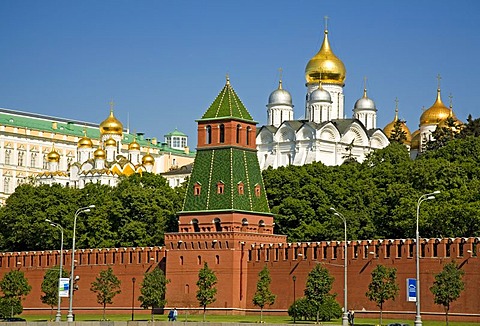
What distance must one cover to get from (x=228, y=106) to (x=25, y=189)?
101 feet

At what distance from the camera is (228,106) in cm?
8544

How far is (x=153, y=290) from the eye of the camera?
8150 centimetres

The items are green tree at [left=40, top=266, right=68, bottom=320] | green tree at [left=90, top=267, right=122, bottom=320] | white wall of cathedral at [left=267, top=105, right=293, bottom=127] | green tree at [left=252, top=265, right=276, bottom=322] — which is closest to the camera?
green tree at [left=252, top=265, right=276, bottom=322]

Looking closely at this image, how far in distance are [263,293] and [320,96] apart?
5356 centimetres

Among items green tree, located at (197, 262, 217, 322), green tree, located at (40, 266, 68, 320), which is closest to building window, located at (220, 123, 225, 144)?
green tree, located at (197, 262, 217, 322)

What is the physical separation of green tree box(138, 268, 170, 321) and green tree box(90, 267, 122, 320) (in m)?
2.71

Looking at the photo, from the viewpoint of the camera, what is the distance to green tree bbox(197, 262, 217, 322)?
7906 centimetres

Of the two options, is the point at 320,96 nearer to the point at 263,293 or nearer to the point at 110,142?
the point at 110,142

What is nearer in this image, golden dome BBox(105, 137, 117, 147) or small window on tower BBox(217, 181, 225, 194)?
small window on tower BBox(217, 181, 225, 194)

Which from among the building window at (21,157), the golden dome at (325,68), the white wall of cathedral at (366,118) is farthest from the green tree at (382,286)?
the building window at (21,157)

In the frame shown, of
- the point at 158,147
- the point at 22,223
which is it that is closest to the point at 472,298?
the point at 22,223

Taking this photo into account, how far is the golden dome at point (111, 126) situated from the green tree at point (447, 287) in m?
88.9

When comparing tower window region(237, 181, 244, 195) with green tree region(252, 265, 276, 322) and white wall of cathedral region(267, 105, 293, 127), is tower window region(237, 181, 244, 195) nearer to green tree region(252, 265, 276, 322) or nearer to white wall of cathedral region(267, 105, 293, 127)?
green tree region(252, 265, 276, 322)

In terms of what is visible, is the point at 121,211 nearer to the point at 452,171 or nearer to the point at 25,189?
the point at 25,189
